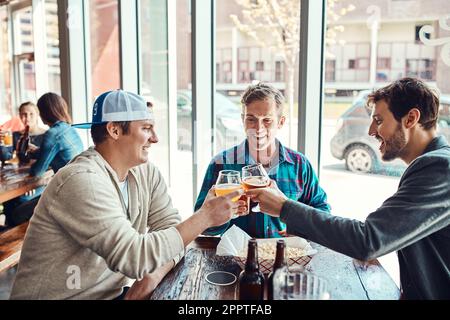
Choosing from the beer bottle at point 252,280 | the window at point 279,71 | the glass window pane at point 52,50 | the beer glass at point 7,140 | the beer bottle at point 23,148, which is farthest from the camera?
the glass window pane at point 52,50

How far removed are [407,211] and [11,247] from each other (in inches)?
97.8

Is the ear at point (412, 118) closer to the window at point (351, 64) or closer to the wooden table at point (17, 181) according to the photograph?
the window at point (351, 64)

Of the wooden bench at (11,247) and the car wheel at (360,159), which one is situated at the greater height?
the car wheel at (360,159)

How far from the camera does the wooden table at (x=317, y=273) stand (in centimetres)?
132

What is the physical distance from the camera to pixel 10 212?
362 centimetres

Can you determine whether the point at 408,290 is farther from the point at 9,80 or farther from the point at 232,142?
the point at 9,80

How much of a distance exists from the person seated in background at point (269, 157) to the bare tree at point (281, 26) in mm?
908

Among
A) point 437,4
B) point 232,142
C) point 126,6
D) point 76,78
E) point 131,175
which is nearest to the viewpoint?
point 131,175

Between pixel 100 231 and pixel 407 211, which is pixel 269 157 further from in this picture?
pixel 100 231

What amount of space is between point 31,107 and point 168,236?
11.0 ft

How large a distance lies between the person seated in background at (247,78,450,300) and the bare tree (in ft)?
4.90

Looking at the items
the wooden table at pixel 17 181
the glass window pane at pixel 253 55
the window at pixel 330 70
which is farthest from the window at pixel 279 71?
the wooden table at pixel 17 181

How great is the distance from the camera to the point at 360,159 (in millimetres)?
3021

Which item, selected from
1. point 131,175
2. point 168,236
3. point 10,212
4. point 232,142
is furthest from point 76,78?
point 168,236
